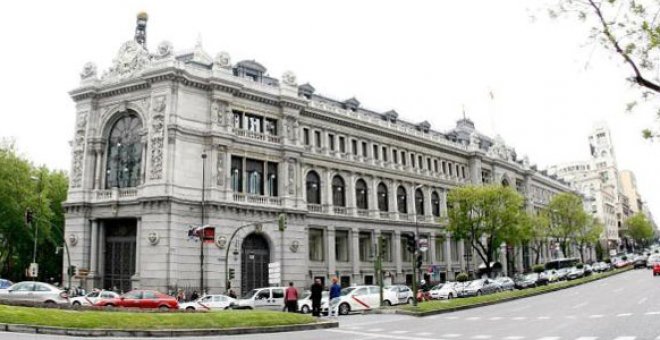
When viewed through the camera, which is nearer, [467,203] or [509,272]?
[467,203]

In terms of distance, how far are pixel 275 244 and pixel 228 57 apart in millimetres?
15815

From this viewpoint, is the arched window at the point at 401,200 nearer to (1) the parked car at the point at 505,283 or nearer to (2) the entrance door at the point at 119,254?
(1) the parked car at the point at 505,283

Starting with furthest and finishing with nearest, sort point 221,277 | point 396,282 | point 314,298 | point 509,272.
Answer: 1. point 509,272
2. point 396,282
3. point 221,277
4. point 314,298

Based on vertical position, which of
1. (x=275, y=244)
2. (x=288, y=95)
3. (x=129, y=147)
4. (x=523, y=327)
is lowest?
(x=523, y=327)

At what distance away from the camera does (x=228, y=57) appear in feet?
154

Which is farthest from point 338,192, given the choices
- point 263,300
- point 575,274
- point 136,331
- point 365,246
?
point 136,331

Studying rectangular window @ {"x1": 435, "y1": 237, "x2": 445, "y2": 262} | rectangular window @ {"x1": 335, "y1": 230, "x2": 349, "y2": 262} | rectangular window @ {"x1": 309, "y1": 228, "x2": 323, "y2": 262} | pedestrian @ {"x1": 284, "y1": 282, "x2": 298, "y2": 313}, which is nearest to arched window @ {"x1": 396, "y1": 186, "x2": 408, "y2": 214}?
rectangular window @ {"x1": 435, "y1": 237, "x2": 445, "y2": 262}

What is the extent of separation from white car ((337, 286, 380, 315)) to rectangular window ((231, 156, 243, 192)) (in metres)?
15.4

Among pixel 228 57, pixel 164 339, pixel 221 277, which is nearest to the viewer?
pixel 164 339

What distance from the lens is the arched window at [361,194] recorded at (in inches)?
2288

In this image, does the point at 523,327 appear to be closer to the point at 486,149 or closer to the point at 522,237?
the point at 522,237

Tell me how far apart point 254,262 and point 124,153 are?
13.6m

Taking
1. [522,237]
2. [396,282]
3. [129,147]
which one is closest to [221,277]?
[129,147]

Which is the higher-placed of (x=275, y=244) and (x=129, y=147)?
(x=129, y=147)
